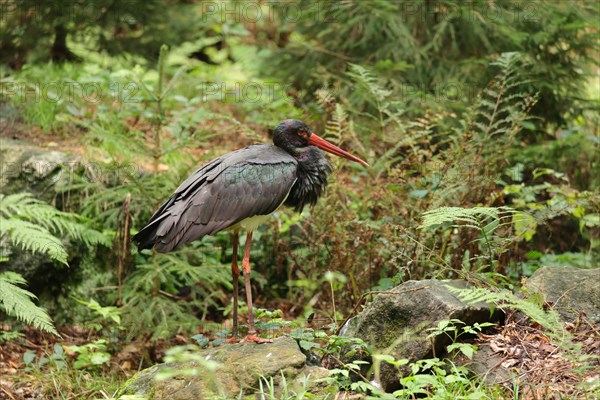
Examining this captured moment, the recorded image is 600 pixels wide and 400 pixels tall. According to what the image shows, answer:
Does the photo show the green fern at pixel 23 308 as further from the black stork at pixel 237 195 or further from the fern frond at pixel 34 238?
the black stork at pixel 237 195

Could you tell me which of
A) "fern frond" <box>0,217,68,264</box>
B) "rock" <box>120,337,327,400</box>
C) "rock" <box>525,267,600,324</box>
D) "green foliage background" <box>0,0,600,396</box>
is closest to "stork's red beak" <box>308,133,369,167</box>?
"green foliage background" <box>0,0,600,396</box>

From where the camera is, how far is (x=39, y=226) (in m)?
6.12

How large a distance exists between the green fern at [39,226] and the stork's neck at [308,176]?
5.90ft

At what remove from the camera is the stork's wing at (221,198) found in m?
5.15

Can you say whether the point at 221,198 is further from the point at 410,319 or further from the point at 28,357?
the point at 28,357

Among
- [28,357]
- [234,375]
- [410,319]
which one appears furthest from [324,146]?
[28,357]

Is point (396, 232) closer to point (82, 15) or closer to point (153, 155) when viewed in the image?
point (153, 155)

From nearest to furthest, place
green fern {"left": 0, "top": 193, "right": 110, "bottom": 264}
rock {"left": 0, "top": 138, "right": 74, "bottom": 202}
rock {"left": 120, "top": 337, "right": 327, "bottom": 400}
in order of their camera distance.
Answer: rock {"left": 120, "top": 337, "right": 327, "bottom": 400}
green fern {"left": 0, "top": 193, "right": 110, "bottom": 264}
rock {"left": 0, "top": 138, "right": 74, "bottom": 202}

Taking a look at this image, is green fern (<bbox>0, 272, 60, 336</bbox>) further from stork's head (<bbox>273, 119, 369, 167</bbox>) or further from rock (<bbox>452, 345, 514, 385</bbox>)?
rock (<bbox>452, 345, 514, 385</bbox>)

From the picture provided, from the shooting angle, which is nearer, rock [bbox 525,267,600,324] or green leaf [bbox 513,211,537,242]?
rock [bbox 525,267,600,324]

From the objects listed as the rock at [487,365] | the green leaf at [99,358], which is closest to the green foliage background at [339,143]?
the green leaf at [99,358]

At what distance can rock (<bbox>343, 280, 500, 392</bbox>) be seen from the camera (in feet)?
15.1

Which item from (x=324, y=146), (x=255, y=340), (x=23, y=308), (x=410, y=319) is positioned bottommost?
(x=23, y=308)

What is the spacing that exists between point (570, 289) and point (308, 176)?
77.9 inches
